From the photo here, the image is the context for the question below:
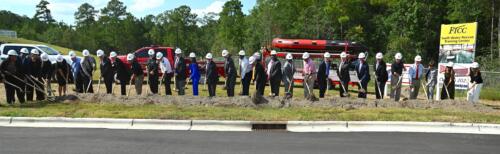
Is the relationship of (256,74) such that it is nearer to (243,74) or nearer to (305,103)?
(243,74)

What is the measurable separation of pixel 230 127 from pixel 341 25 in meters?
45.2

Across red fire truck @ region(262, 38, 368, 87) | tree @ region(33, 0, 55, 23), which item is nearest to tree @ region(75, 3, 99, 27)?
tree @ region(33, 0, 55, 23)

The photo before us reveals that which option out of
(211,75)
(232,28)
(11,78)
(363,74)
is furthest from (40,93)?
(232,28)

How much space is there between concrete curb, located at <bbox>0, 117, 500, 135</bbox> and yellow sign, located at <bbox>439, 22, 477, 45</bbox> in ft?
26.4

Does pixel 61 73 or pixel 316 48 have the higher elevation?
pixel 316 48

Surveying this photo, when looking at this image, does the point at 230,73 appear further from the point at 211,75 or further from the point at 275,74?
the point at 275,74

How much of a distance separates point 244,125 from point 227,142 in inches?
77.7

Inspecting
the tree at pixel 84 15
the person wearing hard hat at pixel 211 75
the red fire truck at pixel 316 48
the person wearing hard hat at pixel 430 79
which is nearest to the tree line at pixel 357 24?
the red fire truck at pixel 316 48

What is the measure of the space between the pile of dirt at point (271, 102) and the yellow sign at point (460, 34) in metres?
5.09

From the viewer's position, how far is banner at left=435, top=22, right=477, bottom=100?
18545 millimetres

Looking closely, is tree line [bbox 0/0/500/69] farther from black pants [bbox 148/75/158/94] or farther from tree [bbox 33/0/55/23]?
tree [bbox 33/0/55/23]

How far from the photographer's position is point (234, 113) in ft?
40.2

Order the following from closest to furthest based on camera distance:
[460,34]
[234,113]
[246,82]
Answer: [234,113], [246,82], [460,34]

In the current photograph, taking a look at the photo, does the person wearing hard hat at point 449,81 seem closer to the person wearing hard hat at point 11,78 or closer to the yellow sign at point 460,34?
the yellow sign at point 460,34
